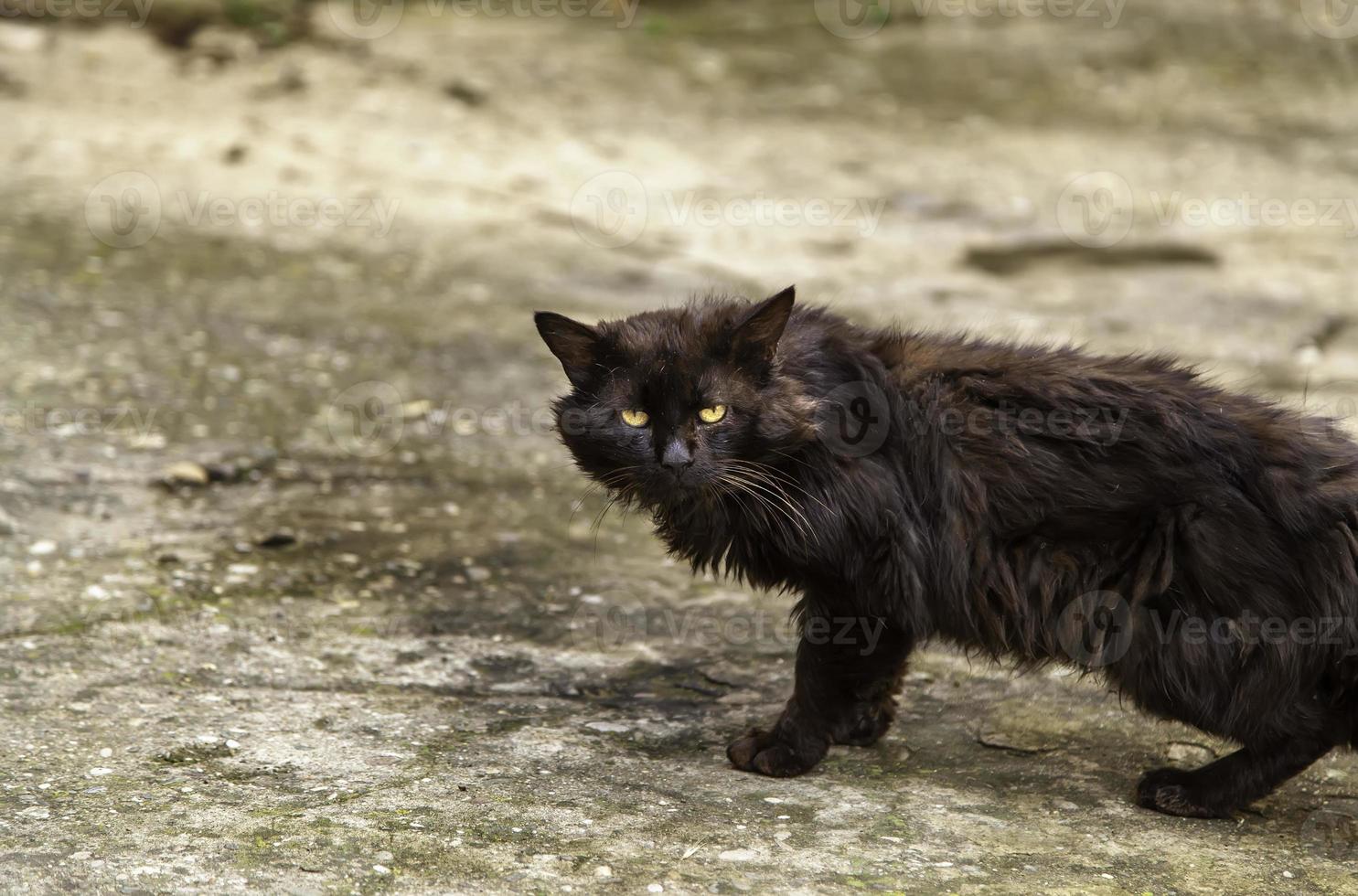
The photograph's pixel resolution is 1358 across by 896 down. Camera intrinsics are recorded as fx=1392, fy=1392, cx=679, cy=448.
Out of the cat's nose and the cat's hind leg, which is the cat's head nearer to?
the cat's nose

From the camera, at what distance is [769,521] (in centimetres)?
357

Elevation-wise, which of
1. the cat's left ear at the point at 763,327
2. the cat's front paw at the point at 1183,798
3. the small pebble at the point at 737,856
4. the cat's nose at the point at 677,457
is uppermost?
the cat's left ear at the point at 763,327

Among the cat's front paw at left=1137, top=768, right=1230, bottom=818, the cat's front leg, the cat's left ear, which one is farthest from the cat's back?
the cat's front paw at left=1137, top=768, right=1230, bottom=818

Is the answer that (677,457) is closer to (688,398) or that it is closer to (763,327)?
(688,398)

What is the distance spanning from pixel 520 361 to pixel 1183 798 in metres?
3.74

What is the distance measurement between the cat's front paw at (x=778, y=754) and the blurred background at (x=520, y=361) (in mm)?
52

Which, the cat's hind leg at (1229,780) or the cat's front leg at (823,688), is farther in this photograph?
the cat's front leg at (823,688)

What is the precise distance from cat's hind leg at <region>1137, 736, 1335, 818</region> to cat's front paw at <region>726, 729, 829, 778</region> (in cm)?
84

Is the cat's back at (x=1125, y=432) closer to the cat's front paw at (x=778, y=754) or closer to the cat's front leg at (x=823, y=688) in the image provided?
the cat's front leg at (x=823, y=688)

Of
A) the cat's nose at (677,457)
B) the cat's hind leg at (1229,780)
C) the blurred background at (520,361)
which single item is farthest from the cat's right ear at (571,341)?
the cat's hind leg at (1229,780)

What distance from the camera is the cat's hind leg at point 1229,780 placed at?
3424 millimetres

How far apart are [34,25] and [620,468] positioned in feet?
23.0

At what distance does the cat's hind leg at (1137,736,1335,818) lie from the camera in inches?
135

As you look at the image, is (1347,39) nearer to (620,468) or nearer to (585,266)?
(585,266)
